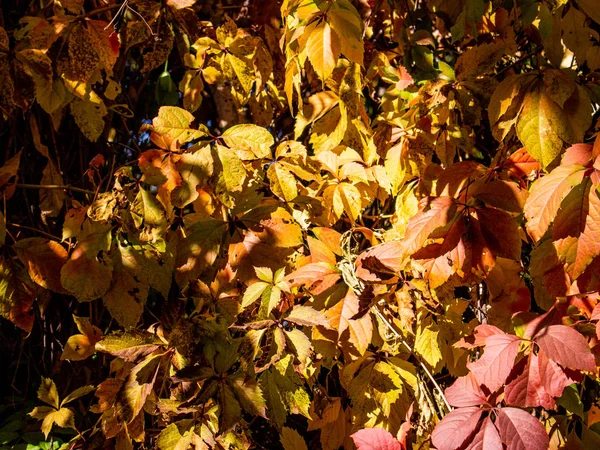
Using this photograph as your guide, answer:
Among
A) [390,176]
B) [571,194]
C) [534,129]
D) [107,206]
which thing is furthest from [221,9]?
[571,194]

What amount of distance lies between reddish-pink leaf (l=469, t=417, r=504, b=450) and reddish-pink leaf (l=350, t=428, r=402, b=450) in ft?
0.62

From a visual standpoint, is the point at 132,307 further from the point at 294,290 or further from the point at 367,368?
the point at 367,368

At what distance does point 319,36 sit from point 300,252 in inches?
20.2

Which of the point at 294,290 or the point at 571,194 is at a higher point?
the point at 571,194

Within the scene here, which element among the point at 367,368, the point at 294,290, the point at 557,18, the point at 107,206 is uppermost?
the point at 557,18

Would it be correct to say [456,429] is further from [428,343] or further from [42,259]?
[42,259]

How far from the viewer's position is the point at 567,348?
940mm

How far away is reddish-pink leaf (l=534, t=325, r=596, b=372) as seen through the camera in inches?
36.2

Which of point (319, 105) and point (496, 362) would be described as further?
point (319, 105)

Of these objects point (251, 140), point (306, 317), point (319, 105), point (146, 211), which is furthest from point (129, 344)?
point (319, 105)

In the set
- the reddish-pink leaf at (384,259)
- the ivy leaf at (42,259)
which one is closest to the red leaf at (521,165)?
the reddish-pink leaf at (384,259)

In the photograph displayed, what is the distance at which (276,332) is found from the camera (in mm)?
1095

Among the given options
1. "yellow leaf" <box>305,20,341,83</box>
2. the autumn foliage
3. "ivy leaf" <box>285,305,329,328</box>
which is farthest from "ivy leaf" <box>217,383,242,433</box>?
"yellow leaf" <box>305,20,341,83</box>

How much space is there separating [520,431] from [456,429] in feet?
0.33
